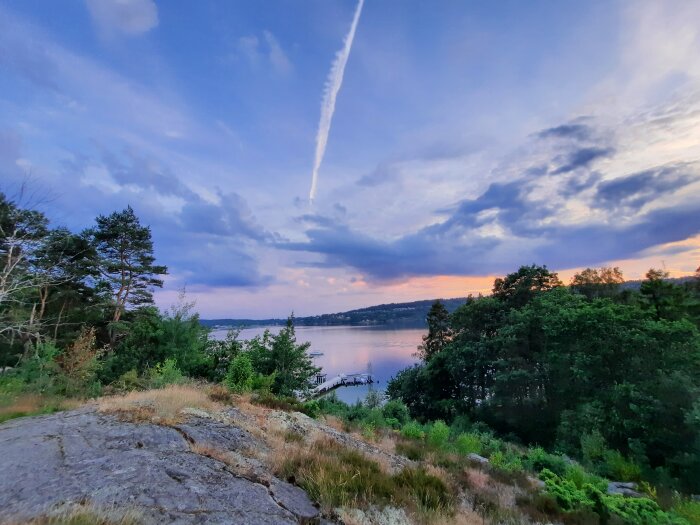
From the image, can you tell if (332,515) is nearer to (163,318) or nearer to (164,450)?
(164,450)

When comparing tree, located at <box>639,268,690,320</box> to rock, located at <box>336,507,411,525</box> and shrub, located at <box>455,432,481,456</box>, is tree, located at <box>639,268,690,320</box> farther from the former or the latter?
rock, located at <box>336,507,411,525</box>

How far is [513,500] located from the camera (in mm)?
6621

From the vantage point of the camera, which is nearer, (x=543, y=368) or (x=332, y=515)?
(x=332, y=515)

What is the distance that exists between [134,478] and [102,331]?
2734cm

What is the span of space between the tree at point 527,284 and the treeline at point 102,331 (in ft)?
63.0

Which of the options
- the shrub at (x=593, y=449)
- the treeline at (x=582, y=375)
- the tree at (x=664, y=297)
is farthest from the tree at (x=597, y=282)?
the shrub at (x=593, y=449)

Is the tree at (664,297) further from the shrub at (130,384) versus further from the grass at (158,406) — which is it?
the shrub at (130,384)

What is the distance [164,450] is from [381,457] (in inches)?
174

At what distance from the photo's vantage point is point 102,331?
26.5 m

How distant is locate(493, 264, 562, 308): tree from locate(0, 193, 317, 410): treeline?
19.2 m

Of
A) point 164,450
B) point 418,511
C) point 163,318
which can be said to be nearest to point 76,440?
point 164,450

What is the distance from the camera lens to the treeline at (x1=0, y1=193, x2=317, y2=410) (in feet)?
38.7

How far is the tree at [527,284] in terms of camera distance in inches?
1155

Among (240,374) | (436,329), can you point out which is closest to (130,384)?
(240,374)
